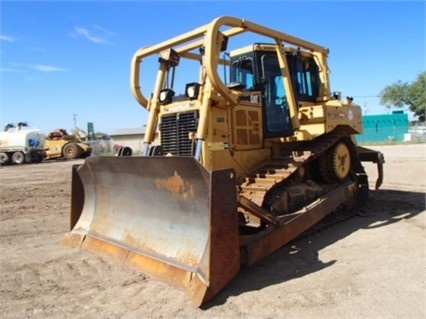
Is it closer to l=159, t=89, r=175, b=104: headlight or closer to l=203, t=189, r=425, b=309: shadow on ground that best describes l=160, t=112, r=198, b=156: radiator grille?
l=159, t=89, r=175, b=104: headlight

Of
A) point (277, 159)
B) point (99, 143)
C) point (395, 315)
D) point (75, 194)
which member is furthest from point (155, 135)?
point (99, 143)

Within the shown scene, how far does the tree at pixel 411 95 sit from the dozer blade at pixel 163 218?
58196 millimetres

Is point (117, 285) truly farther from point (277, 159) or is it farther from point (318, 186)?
point (318, 186)

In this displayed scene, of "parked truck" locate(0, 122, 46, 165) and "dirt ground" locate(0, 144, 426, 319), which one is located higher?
"parked truck" locate(0, 122, 46, 165)

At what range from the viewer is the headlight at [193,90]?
5.71 meters

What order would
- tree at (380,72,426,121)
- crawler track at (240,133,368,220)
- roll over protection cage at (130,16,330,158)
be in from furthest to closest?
tree at (380,72,426,121), crawler track at (240,133,368,220), roll over protection cage at (130,16,330,158)

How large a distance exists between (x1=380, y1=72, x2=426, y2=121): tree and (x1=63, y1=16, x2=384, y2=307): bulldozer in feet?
181

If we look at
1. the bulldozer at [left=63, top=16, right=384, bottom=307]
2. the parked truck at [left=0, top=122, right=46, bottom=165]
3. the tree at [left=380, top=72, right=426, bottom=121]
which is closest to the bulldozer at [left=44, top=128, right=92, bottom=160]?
the parked truck at [left=0, top=122, right=46, bottom=165]

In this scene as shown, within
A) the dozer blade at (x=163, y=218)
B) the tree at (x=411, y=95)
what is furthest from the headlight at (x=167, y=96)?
the tree at (x=411, y=95)

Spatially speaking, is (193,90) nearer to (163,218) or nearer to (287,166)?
(287,166)

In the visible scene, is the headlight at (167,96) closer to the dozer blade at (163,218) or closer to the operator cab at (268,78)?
the operator cab at (268,78)

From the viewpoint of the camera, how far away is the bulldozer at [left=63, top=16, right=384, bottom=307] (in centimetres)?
442

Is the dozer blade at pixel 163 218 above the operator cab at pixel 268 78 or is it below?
below

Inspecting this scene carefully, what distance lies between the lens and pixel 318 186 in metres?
6.74
